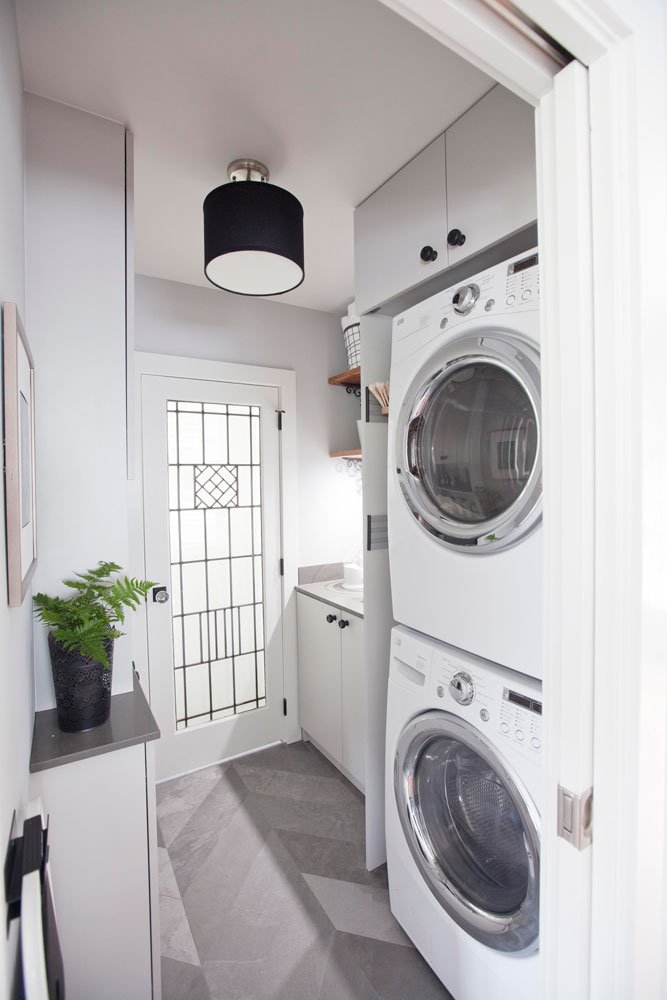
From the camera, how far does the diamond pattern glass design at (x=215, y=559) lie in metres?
2.53

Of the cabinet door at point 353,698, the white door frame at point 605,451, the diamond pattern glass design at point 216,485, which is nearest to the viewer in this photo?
the white door frame at point 605,451

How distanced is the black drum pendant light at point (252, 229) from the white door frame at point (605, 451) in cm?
89

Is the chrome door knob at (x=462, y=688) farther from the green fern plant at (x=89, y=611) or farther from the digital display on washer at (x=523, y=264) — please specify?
the digital display on washer at (x=523, y=264)

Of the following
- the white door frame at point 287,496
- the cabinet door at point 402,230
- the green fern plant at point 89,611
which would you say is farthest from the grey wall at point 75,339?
the white door frame at point 287,496

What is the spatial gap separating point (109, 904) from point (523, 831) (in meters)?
0.99

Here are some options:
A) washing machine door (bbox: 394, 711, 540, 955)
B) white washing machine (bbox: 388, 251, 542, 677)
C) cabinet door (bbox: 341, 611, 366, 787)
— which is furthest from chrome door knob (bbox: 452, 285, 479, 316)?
cabinet door (bbox: 341, 611, 366, 787)

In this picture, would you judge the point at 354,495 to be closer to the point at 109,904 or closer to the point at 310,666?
the point at 310,666

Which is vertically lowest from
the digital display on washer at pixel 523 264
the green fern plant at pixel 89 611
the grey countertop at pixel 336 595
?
the grey countertop at pixel 336 595

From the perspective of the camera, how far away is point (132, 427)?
1.45 meters

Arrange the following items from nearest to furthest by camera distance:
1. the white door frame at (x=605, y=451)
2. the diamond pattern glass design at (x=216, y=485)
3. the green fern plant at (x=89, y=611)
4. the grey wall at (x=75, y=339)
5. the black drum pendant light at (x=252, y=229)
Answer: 1. the white door frame at (x=605, y=451)
2. the green fern plant at (x=89, y=611)
3. the grey wall at (x=75, y=339)
4. the black drum pendant light at (x=252, y=229)
5. the diamond pattern glass design at (x=216, y=485)

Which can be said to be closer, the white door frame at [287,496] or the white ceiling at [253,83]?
the white ceiling at [253,83]

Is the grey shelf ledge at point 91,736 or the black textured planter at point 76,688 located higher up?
the black textured planter at point 76,688

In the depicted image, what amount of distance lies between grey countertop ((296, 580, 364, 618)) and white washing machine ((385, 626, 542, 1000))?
73 centimetres

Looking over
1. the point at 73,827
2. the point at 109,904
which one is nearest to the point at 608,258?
the point at 73,827
